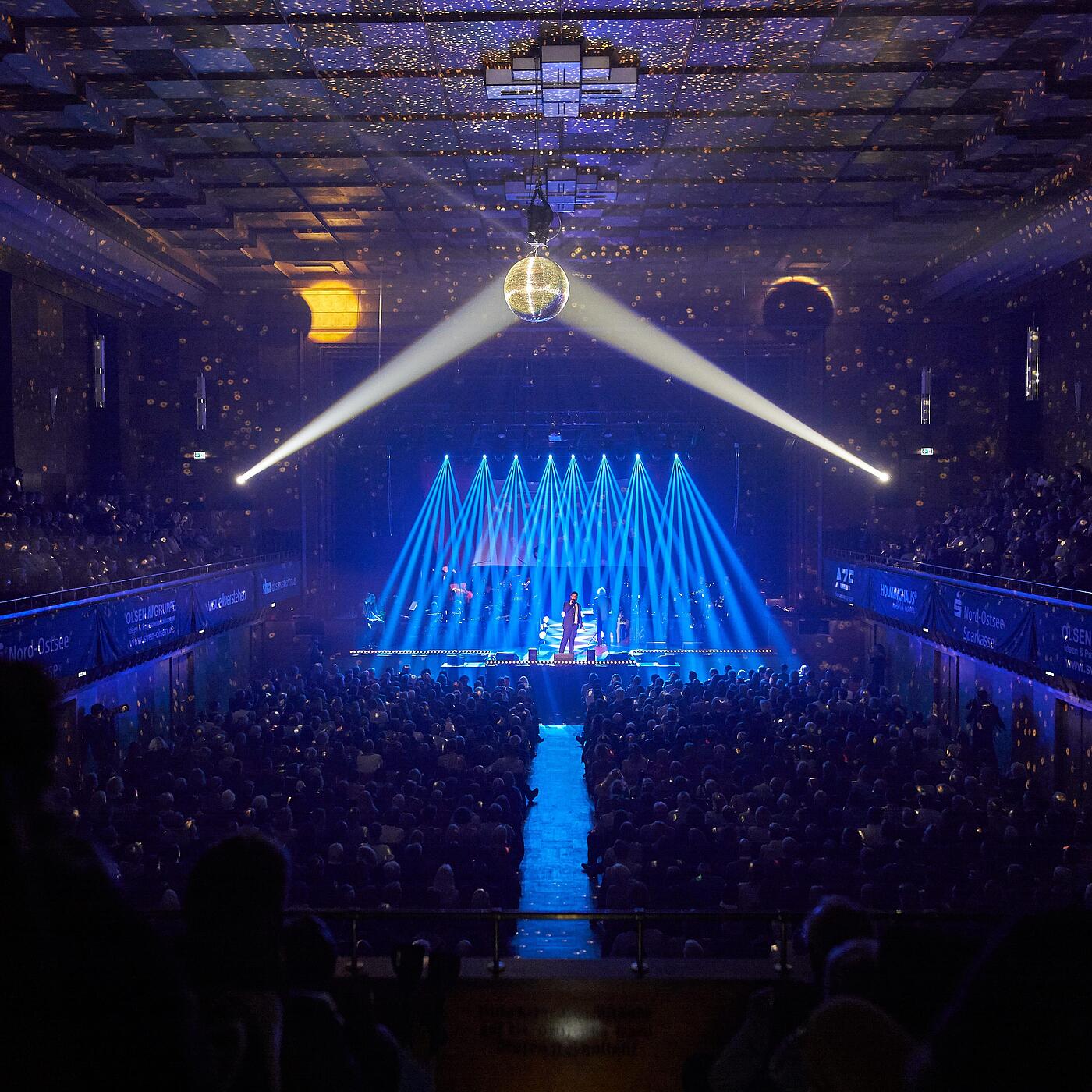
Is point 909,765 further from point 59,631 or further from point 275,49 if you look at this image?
point 275,49

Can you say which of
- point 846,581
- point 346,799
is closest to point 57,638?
point 346,799

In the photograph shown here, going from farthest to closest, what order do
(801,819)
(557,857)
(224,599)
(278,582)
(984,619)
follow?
(278,582), (224,599), (984,619), (557,857), (801,819)

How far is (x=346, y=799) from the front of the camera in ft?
30.8

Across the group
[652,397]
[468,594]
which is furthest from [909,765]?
[468,594]

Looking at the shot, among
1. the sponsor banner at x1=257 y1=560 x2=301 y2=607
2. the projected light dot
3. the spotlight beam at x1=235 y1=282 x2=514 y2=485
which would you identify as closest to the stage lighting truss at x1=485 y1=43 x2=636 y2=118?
the projected light dot

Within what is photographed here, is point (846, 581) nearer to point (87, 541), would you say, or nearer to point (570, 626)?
point (570, 626)

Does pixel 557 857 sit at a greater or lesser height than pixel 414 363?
lesser

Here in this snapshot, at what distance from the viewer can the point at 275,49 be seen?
1015cm

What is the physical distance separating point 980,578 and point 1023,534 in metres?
0.86

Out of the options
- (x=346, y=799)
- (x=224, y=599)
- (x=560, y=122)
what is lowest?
(x=346, y=799)

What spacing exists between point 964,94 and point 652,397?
1065 centimetres

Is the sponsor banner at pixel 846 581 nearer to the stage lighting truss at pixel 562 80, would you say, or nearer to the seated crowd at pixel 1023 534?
the seated crowd at pixel 1023 534

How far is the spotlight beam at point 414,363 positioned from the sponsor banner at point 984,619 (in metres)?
10.9

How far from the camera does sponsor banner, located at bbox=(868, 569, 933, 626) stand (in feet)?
49.4
